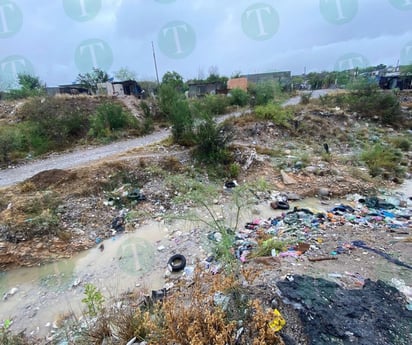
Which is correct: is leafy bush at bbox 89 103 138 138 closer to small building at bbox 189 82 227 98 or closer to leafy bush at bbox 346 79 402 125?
leafy bush at bbox 346 79 402 125

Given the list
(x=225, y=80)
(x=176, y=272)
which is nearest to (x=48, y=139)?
(x=176, y=272)

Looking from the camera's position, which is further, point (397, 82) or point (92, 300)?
point (397, 82)

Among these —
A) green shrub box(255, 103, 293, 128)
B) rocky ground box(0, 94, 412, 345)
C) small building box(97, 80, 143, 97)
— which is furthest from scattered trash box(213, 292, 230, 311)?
small building box(97, 80, 143, 97)

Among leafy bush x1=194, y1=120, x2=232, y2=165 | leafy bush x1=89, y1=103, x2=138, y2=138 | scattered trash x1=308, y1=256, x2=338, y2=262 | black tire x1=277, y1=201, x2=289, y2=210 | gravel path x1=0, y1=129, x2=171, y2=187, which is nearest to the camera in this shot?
scattered trash x1=308, y1=256, x2=338, y2=262

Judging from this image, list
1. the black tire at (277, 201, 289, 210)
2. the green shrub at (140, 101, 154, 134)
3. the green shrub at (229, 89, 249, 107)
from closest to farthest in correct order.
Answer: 1. the black tire at (277, 201, 289, 210)
2. the green shrub at (140, 101, 154, 134)
3. the green shrub at (229, 89, 249, 107)

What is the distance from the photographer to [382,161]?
6238 millimetres

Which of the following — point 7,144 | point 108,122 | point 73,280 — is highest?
point 108,122

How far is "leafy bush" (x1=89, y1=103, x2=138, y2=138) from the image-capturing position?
9.80m

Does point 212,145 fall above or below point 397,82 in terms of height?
below

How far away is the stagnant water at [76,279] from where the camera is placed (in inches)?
108

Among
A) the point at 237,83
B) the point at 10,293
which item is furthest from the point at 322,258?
the point at 237,83

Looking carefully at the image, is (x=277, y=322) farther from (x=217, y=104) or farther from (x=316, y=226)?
(x=217, y=104)

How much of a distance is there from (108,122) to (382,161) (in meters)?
10.4

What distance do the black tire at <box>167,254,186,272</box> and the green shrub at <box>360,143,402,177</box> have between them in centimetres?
557
